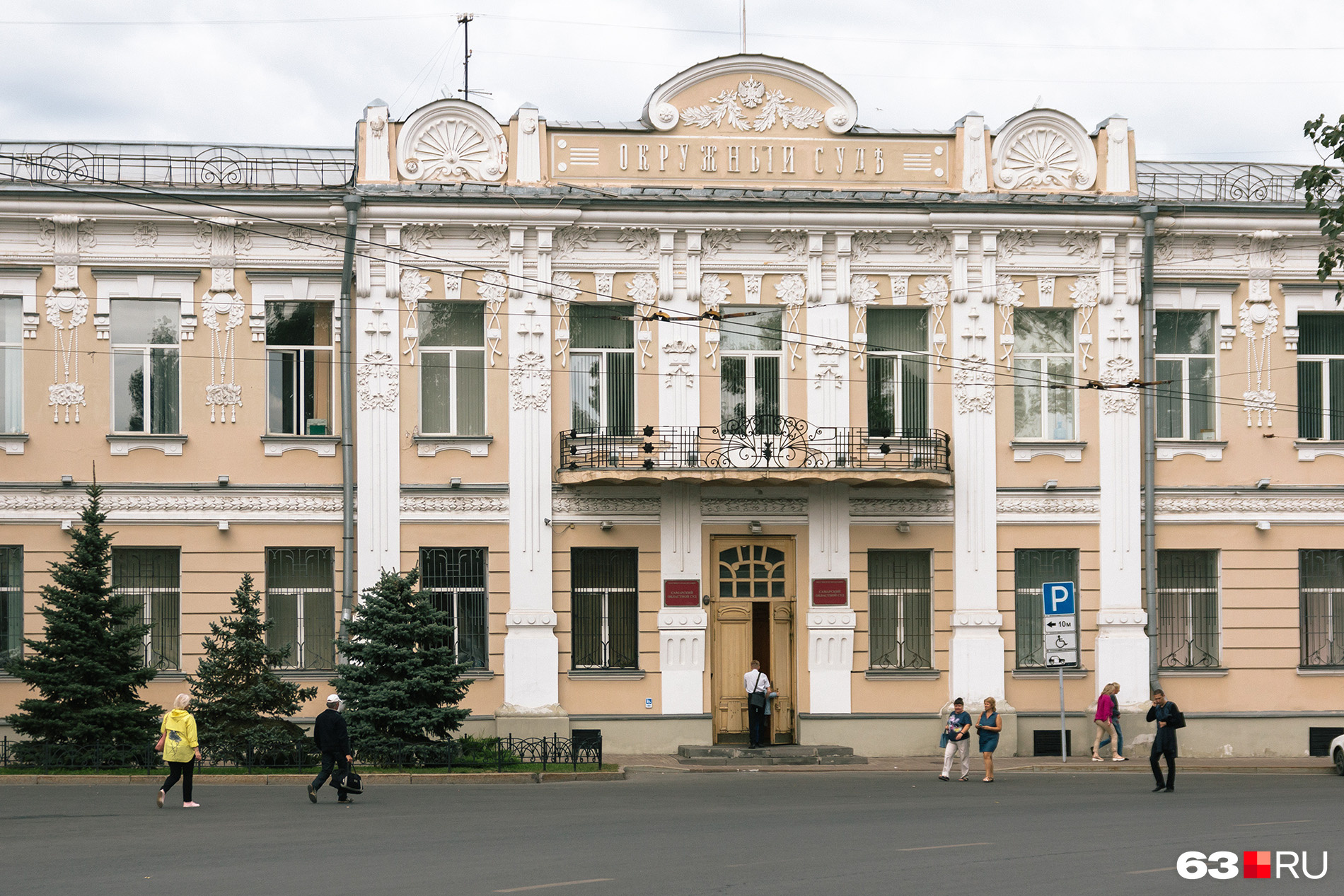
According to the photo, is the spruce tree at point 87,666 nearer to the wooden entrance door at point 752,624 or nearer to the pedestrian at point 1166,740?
the wooden entrance door at point 752,624

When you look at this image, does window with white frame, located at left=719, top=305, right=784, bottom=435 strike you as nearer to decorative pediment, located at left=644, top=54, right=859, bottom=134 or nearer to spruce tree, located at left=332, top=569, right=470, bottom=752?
decorative pediment, located at left=644, top=54, right=859, bottom=134

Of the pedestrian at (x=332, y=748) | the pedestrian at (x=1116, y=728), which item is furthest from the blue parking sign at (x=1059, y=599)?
the pedestrian at (x=332, y=748)

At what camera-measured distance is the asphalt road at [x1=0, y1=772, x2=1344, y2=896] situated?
1260cm

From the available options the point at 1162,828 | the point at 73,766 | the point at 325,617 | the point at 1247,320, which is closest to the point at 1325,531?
the point at 1247,320

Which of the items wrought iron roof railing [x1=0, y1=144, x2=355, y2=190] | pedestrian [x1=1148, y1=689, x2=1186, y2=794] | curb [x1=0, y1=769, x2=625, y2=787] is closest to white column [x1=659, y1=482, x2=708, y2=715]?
curb [x1=0, y1=769, x2=625, y2=787]

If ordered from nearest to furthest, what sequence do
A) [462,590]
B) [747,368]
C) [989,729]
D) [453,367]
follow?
[989,729] < [462,590] < [453,367] < [747,368]

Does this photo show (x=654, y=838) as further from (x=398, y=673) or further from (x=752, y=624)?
(x=752, y=624)

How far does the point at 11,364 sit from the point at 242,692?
8014mm

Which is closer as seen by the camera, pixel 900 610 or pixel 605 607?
pixel 605 607

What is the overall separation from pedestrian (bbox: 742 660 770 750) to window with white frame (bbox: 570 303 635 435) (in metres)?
4.94

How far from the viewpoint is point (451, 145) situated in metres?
26.3

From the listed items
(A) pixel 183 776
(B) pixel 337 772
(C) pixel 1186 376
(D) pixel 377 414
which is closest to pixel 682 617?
(D) pixel 377 414

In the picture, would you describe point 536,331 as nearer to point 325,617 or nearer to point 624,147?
point 624,147

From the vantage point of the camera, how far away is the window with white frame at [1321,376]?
27766mm
